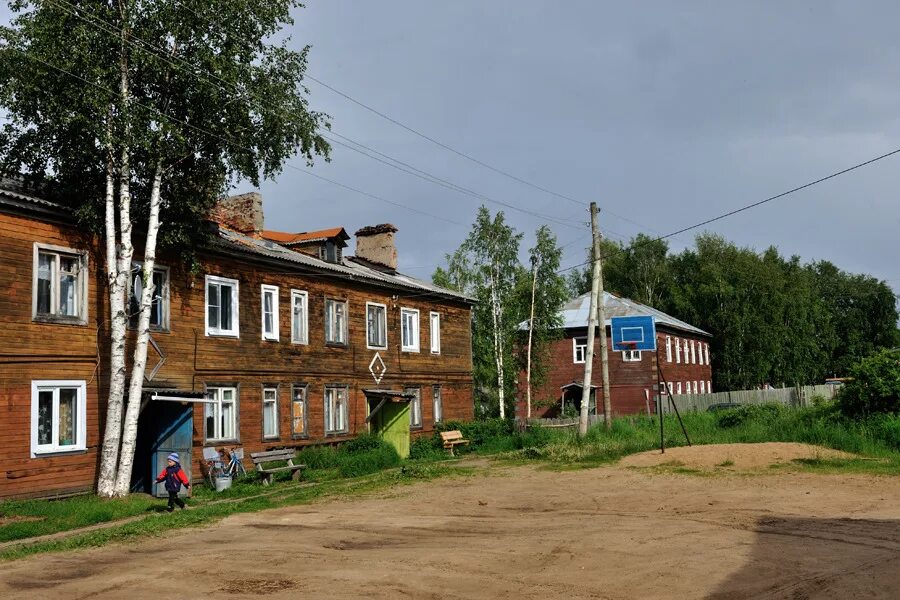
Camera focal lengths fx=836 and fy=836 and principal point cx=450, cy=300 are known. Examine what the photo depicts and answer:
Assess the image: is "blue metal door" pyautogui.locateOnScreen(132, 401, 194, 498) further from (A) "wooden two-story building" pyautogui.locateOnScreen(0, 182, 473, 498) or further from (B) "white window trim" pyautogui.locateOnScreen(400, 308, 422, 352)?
(B) "white window trim" pyautogui.locateOnScreen(400, 308, 422, 352)

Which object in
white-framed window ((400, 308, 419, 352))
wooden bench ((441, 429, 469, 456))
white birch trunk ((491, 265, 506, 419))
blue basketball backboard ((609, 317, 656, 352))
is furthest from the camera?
white birch trunk ((491, 265, 506, 419))

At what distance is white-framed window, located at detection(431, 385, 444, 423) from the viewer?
33.8 m

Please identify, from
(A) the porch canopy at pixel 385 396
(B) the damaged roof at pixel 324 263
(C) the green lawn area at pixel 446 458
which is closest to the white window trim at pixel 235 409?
(C) the green lawn area at pixel 446 458

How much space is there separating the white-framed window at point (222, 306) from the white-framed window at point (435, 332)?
1114 cm

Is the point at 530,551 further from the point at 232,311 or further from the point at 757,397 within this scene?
the point at 757,397

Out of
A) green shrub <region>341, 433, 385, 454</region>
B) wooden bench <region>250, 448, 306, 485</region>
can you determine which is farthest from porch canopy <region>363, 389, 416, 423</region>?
wooden bench <region>250, 448, 306, 485</region>

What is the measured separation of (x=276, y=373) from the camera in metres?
25.7

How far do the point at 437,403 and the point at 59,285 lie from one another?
17.8 m

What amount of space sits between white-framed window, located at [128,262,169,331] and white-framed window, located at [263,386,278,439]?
4604 millimetres

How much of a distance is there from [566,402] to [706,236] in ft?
88.3

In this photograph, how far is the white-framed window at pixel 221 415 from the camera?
23281mm

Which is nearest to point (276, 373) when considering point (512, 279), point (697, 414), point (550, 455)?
point (550, 455)

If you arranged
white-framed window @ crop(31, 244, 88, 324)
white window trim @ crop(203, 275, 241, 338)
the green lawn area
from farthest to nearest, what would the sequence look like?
white window trim @ crop(203, 275, 241, 338) < white-framed window @ crop(31, 244, 88, 324) < the green lawn area

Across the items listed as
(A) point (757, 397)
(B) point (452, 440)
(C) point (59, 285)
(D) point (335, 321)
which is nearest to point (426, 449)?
(B) point (452, 440)
